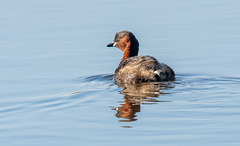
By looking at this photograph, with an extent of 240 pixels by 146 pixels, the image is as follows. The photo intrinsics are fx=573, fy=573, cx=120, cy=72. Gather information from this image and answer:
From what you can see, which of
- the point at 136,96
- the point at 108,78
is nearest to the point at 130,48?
the point at 108,78

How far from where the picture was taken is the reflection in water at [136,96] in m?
10.5

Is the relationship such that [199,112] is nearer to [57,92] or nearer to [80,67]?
[57,92]

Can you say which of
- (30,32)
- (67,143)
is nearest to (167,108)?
(67,143)

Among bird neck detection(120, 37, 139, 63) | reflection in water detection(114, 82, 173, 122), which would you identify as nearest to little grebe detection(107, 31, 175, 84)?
reflection in water detection(114, 82, 173, 122)

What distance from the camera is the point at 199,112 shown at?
10.2 meters

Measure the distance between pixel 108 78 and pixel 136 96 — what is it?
2.46 m

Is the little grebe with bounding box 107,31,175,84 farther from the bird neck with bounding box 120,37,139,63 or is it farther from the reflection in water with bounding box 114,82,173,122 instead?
the bird neck with bounding box 120,37,139,63

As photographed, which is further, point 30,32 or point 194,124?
point 30,32

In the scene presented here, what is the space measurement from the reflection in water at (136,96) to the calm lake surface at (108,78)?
0.02 m

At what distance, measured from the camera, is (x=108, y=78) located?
46.8ft

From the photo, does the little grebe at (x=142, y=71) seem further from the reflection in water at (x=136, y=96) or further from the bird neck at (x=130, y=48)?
the bird neck at (x=130, y=48)

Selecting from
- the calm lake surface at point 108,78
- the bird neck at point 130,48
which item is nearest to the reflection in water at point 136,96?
the calm lake surface at point 108,78

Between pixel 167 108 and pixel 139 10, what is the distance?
439 inches

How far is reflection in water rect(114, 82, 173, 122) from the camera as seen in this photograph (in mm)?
10492
